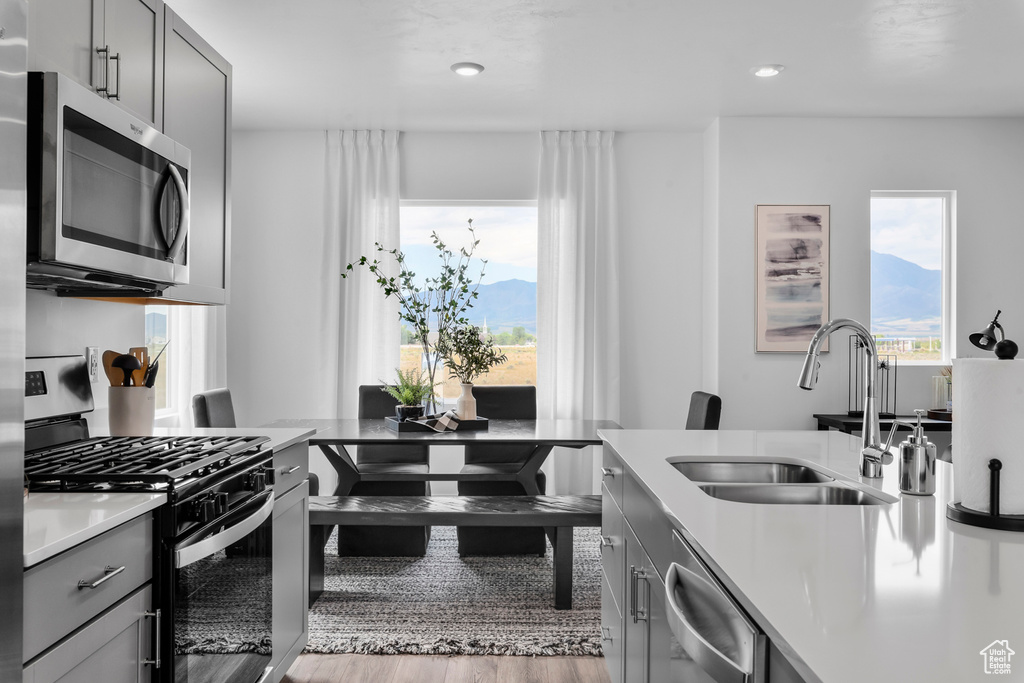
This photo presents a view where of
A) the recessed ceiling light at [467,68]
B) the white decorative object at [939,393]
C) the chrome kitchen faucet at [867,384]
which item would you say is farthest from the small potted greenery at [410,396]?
the white decorative object at [939,393]

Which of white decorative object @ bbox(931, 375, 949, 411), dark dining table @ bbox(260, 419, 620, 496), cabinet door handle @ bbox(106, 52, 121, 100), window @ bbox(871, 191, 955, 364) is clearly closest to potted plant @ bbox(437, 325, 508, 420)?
dark dining table @ bbox(260, 419, 620, 496)

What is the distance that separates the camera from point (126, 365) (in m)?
2.31

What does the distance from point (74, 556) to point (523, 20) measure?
2.72 meters

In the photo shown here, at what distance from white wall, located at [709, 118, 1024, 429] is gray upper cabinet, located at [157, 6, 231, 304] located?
3.03m

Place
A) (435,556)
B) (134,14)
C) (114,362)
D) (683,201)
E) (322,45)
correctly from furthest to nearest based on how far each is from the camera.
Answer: (683,201) → (435,556) → (322,45) → (114,362) → (134,14)

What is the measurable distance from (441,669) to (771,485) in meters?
1.44

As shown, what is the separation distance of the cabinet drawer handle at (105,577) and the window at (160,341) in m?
3.29

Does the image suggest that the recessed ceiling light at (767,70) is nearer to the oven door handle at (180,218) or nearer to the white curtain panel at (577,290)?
the white curtain panel at (577,290)

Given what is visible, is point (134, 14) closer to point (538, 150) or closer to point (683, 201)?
point (538, 150)

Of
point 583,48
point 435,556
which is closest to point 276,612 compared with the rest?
point 435,556

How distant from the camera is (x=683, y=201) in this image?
4.99m

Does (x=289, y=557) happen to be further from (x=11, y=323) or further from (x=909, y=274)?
(x=909, y=274)

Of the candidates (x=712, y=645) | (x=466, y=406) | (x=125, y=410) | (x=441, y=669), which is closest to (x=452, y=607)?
(x=441, y=669)

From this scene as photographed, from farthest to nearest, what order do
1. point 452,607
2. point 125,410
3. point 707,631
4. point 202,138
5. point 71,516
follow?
point 452,607
point 202,138
point 125,410
point 71,516
point 707,631
